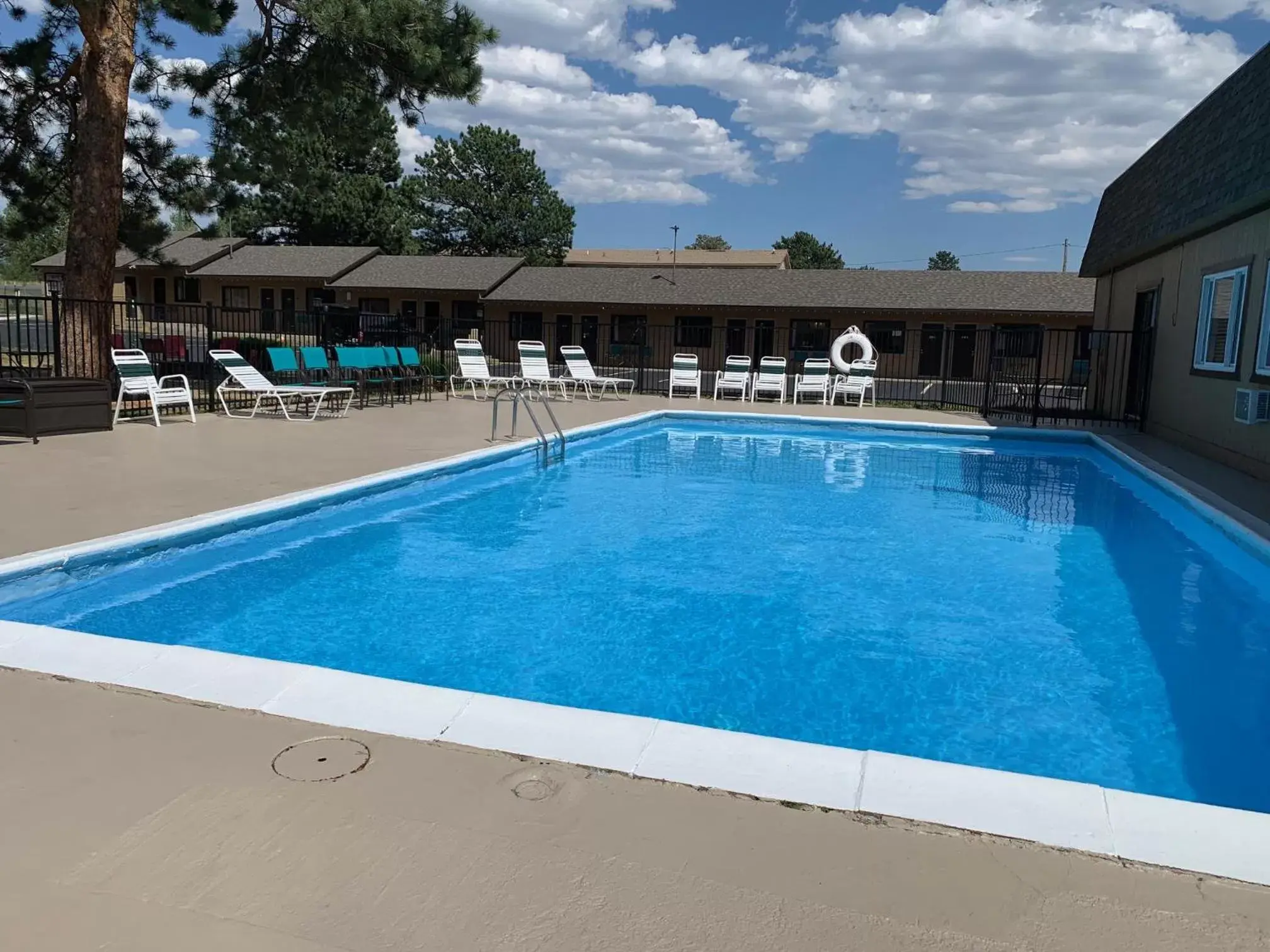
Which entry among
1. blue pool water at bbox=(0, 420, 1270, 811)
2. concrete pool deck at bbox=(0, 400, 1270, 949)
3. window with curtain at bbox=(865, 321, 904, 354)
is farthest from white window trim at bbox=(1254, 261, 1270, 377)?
window with curtain at bbox=(865, 321, 904, 354)

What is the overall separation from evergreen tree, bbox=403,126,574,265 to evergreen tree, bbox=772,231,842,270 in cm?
4053

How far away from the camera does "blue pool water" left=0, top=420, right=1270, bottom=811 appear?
13.1ft

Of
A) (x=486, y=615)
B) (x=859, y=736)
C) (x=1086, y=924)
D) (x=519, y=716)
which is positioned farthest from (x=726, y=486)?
(x=1086, y=924)

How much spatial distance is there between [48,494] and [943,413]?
1422 cm

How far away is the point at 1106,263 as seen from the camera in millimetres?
15609

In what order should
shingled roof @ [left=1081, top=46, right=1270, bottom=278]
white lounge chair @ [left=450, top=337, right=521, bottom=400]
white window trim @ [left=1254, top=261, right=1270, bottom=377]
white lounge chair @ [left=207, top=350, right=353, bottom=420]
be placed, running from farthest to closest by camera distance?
1. white lounge chair @ [left=450, top=337, right=521, bottom=400]
2. white lounge chair @ [left=207, top=350, right=353, bottom=420]
3. white window trim @ [left=1254, top=261, right=1270, bottom=377]
4. shingled roof @ [left=1081, top=46, right=1270, bottom=278]

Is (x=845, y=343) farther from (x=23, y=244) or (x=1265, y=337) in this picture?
(x=23, y=244)

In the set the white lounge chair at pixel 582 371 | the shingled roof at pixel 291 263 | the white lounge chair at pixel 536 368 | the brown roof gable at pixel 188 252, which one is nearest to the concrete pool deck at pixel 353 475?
the white lounge chair at pixel 582 371

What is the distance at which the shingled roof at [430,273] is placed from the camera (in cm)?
3250

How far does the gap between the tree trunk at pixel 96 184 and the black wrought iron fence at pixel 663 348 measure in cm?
4

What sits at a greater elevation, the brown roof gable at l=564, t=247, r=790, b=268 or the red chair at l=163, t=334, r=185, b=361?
the brown roof gable at l=564, t=247, r=790, b=268

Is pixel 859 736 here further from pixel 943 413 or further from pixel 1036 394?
pixel 943 413

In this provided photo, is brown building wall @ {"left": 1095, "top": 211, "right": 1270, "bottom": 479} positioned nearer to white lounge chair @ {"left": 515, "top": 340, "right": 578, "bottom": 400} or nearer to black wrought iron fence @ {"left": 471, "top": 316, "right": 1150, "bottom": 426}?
black wrought iron fence @ {"left": 471, "top": 316, "right": 1150, "bottom": 426}

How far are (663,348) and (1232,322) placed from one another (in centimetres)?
2194
